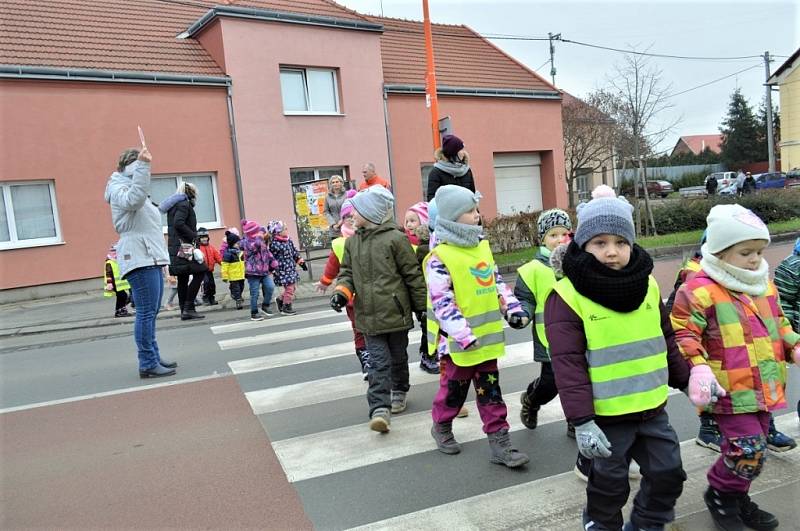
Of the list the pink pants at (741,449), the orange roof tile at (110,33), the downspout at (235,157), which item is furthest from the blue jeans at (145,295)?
the orange roof tile at (110,33)

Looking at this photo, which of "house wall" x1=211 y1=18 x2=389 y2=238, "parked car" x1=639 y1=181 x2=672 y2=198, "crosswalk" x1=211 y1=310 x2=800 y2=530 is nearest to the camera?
"crosswalk" x1=211 y1=310 x2=800 y2=530

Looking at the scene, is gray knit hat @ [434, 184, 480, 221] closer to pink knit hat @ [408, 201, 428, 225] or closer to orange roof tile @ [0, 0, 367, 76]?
pink knit hat @ [408, 201, 428, 225]

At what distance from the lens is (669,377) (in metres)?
2.68

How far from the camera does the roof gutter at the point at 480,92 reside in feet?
59.4

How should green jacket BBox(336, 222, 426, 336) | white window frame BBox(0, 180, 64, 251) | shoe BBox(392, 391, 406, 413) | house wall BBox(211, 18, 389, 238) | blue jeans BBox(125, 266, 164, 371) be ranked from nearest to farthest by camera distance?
green jacket BBox(336, 222, 426, 336)
shoe BBox(392, 391, 406, 413)
blue jeans BBox(125, 266, 164, 371)
white window frame BBox(0, 180, 64, 251)
house wall BBox(211, 18, 389, 238)

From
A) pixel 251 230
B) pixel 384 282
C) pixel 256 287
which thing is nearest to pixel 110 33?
pixel 251 230

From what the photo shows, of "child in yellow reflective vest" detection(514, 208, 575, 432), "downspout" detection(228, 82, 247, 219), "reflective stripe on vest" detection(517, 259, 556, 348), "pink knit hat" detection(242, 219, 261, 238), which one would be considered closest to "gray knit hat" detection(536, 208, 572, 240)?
"child in yellow reflective vest" detection(514, 208, 575, 432)

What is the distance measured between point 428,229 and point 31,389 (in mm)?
4352

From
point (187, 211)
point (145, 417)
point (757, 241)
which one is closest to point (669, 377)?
point (757, 241)

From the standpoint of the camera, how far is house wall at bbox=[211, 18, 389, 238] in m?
15.4

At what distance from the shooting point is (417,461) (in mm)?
3732

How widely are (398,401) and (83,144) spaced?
11905mm

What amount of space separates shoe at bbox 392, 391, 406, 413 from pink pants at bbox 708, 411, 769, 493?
2419 mm

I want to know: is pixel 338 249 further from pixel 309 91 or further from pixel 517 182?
pixel 517 182
